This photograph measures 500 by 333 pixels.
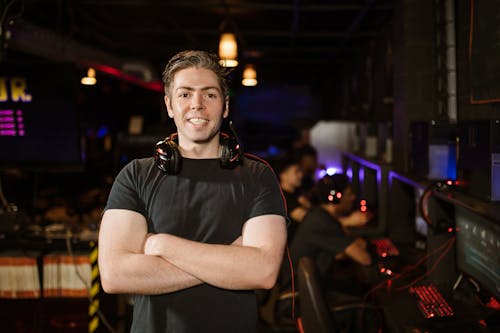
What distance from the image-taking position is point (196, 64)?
72.1 inches

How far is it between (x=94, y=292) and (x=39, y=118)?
1.43m

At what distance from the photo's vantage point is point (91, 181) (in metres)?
10.1

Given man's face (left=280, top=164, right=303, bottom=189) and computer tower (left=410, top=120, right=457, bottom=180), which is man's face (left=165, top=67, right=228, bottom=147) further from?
man's face (left=280, top=164, right=303, bottom=189)

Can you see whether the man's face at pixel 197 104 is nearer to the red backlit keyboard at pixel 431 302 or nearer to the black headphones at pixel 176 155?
the black headphones at pixel 176 155

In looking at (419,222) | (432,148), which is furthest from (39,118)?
(419,222)

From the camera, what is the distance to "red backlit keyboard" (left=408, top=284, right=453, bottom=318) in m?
2.70

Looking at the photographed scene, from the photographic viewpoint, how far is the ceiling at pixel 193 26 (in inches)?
221

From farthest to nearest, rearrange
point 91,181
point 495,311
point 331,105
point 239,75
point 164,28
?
1. point 331,105
2. point 239,75
3. point 91,181
4. point 164,28
5. point 495,311

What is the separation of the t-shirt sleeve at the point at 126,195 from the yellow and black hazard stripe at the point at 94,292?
2.31 m

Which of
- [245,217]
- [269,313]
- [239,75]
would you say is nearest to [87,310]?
[269,313]

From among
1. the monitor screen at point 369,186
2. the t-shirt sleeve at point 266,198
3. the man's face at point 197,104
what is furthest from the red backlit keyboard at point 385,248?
the man's face at point 197,104

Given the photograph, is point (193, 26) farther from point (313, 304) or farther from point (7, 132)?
point (313, 304)

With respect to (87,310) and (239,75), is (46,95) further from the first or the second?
(239,75)

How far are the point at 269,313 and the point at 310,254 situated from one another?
913mm
